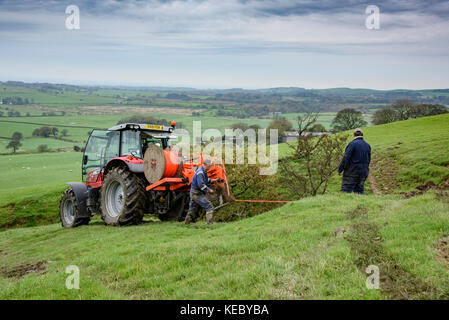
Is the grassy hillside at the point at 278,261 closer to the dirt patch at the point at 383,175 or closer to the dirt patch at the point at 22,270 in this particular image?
the dirt patch at the point at 22,270

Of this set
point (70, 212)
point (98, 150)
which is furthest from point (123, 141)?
point (70, 212)

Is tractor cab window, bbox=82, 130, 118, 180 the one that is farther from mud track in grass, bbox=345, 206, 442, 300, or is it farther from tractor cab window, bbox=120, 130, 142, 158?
mud track in grass, bbox=345, 206, 442, 300

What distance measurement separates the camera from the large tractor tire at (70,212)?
1532cm

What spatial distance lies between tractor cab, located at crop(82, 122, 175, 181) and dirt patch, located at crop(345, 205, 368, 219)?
24.9 feet

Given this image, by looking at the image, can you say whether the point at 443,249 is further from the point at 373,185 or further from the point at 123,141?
the point at 373,185

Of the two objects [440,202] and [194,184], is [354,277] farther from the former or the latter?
[194,184]

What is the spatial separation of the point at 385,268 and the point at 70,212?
45.5 feet

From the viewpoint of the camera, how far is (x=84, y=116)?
102m

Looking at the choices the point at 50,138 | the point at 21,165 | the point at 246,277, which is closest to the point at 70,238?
the point at 246,277

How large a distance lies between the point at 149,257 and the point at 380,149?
25.7m

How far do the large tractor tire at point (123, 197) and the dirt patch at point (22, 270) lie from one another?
397cm

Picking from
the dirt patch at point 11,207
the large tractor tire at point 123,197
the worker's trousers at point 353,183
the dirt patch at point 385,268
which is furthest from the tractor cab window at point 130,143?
the dirt patch at point 11,207

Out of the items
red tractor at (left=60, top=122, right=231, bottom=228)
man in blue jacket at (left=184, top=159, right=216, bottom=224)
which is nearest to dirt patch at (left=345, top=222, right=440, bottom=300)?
man in blue jacket at (left=184, top=159, right=216, bottom=224)

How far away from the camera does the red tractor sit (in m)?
12.7
